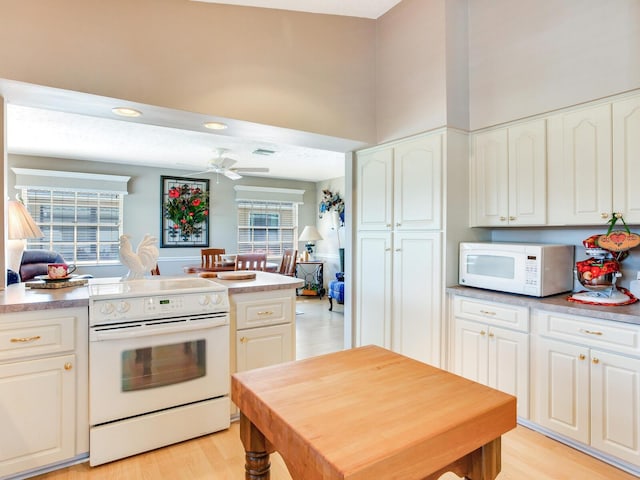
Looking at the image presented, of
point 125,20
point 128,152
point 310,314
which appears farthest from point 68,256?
point 125,20

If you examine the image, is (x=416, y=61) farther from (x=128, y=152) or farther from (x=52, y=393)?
(x=128, y=152)

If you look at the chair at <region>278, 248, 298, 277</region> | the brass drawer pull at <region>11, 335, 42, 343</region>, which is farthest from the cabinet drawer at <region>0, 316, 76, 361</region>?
the chair at <region>278, 248, 298, 277</region>

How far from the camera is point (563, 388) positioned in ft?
7.16

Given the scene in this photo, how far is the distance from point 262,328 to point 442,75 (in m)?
2.36

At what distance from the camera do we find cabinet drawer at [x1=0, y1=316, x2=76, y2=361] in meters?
1.84

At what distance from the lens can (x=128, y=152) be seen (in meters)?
5.52

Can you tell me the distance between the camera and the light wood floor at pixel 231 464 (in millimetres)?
1960

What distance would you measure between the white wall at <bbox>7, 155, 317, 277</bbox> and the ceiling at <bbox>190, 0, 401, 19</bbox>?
469 cm

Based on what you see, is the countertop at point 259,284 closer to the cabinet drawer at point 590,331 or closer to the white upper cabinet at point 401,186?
the white upper cabinet at point 401,186

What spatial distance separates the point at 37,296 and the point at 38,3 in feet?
5.33

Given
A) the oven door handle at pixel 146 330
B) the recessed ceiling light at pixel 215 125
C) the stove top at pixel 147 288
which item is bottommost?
the oven door handle at pixel 146 330

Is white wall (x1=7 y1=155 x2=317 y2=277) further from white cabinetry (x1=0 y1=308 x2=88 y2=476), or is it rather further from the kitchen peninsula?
white cabinetry (x1=0 y1=308 x2=88 y2=476)

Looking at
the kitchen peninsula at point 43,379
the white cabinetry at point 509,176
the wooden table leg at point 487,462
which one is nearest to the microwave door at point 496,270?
the white cabinetry at point 509,176

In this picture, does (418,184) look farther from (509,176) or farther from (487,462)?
(487,462)
